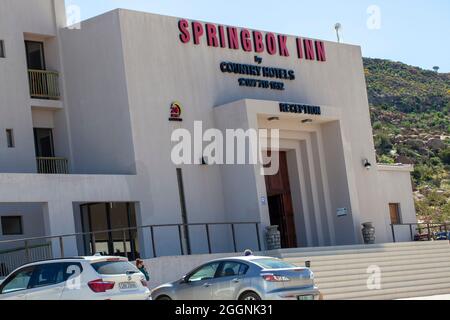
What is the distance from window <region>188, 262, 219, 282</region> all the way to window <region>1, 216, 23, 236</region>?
38.5 ft

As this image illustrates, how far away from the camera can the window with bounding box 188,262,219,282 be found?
23.4 meters

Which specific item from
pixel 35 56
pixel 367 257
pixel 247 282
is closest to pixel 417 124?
pixel 367 257

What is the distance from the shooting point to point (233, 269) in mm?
23016

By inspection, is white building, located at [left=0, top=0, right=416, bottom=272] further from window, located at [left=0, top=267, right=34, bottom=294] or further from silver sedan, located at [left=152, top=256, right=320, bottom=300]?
window, located at [left=0, top=267, right=34, bottom=294]

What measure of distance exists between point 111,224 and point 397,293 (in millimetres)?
10060

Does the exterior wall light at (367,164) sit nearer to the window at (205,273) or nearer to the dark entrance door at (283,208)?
the dark entrance door at (283,208)

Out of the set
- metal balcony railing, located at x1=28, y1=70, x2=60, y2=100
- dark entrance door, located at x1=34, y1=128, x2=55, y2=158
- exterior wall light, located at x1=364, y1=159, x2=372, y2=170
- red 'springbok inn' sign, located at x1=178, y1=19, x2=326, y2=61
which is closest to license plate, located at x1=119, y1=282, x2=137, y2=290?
dark entrance door, located at x1=34, y1=128, x2=55, y2=158

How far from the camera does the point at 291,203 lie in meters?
40.4

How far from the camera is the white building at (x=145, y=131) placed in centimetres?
3378

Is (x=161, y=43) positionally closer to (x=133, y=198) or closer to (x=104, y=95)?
(x=104, y=95)

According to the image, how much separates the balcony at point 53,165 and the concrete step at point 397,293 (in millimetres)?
10600

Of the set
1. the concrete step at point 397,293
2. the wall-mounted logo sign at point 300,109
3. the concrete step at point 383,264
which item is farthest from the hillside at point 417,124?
the concrete step at point 397,293

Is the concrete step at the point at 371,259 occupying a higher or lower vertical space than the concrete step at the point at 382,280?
higher
